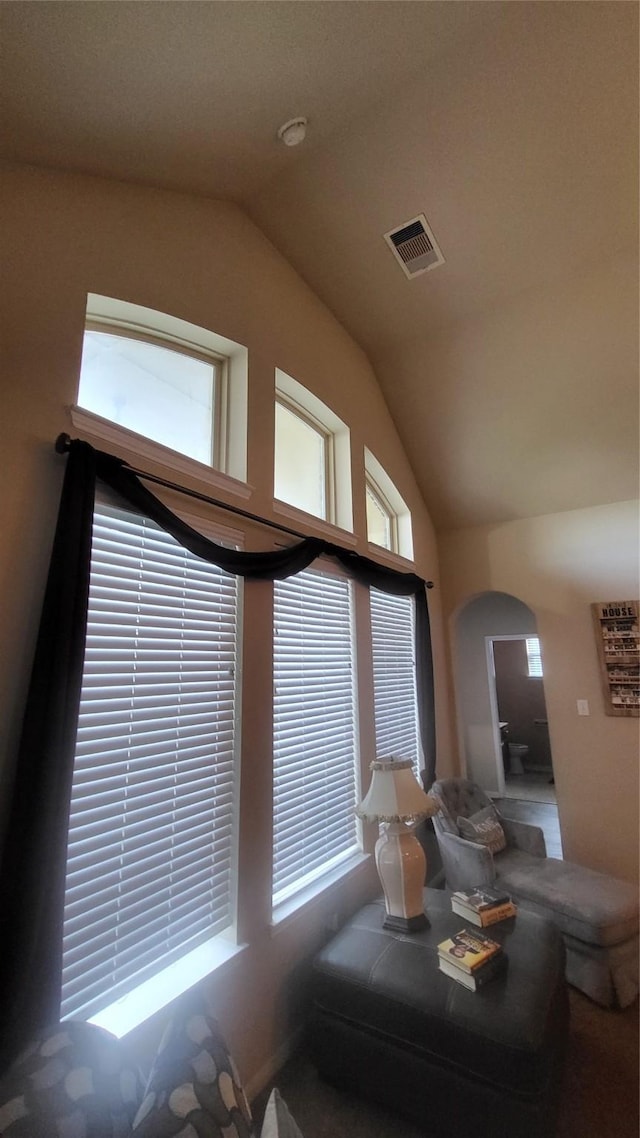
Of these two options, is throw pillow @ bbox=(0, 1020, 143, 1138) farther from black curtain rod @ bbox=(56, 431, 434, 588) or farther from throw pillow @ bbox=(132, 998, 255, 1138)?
black curtain rod @ bbox=(56, 431, 434, 588)

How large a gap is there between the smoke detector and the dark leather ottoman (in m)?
3.59

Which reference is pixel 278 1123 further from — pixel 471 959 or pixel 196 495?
pixel 196 495

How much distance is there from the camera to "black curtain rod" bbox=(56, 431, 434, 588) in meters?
1.50

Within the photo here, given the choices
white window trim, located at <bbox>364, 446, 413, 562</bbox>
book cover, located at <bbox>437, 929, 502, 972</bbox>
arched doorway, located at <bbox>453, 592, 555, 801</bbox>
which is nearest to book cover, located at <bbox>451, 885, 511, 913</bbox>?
book cover, located at <bbox>437, 929, 502, 972</bbox>

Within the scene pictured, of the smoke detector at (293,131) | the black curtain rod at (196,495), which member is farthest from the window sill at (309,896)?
the smoke detector at (293,131)

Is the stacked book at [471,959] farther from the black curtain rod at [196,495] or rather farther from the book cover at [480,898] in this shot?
the black curtain rod at [196,495]

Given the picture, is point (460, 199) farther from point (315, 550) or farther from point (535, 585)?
point (535, 585)

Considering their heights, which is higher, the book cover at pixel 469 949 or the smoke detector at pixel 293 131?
the smoke detector at pixel 293 131

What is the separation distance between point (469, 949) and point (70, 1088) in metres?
1.43

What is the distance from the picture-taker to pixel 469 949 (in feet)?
5.90

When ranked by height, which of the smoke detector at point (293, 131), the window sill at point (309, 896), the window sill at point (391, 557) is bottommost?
the window sill at point (309, 896)

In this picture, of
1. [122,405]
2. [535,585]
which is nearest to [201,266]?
[122,405]

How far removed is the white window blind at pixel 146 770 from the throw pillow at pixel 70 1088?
277 millimetres

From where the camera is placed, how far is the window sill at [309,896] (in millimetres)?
2059
